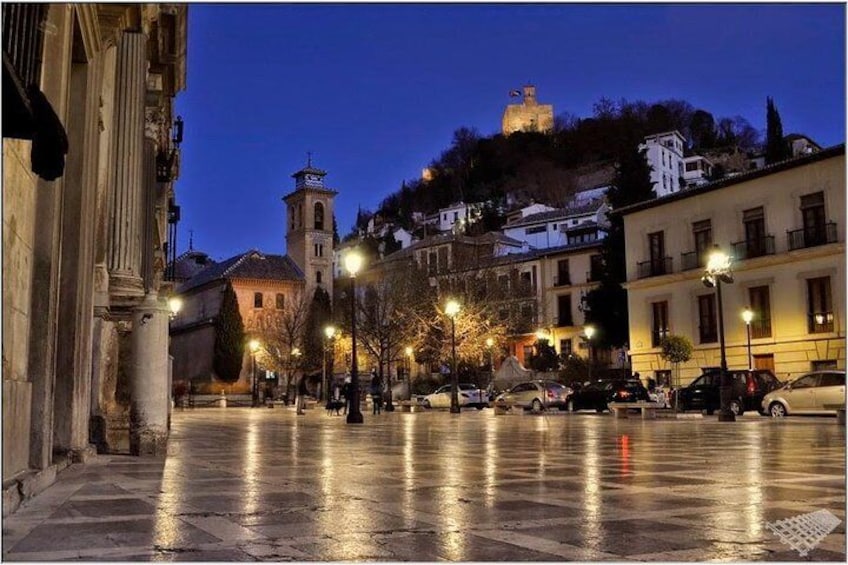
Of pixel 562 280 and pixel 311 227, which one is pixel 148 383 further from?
pixel 311 227

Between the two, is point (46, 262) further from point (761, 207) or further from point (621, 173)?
point (621, 173)

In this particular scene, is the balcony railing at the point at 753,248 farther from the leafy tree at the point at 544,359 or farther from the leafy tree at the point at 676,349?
the leafy tree at the point at 544,359

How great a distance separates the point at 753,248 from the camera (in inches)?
1651

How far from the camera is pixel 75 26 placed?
10148 millimetres

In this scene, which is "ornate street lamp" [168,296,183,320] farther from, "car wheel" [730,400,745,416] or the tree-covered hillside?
the tree-covered hillside

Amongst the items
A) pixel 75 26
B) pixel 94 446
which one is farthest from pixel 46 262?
pixel 94 446

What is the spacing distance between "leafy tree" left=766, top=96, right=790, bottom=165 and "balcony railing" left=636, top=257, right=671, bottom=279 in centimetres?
3426

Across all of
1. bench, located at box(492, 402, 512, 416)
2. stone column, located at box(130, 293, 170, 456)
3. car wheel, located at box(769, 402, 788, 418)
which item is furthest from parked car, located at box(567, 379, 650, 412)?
stone column, located at box(130, 293, 170, 456)

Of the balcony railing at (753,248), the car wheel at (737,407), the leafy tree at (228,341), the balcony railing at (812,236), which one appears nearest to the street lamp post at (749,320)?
the balcony railing at (753,248)

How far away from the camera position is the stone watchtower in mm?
94438

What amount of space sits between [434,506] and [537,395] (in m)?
32.1

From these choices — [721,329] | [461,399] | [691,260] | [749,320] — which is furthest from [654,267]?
[721,329]

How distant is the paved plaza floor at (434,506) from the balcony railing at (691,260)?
32053mm

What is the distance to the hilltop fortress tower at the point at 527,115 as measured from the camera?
168 metres
